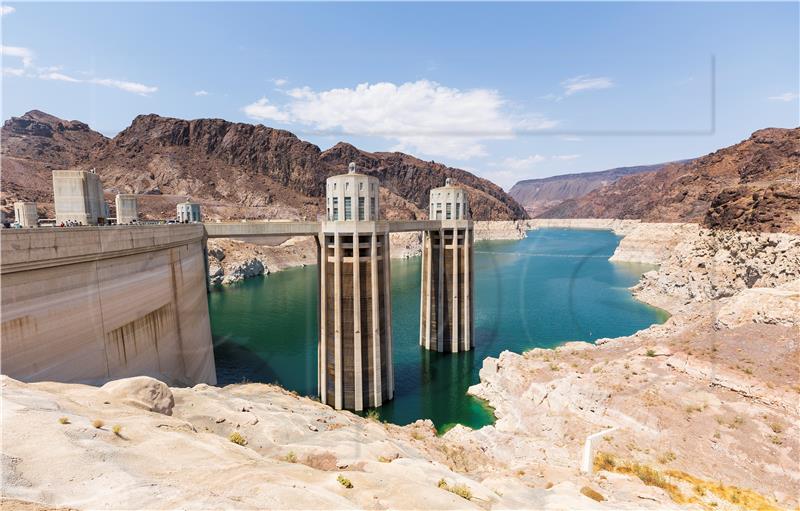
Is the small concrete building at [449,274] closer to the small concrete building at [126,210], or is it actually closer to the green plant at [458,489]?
the small concrete building at [126,210]

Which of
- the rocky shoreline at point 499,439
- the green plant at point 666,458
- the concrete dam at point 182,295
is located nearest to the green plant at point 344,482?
the rocky shoreline at point 499,439

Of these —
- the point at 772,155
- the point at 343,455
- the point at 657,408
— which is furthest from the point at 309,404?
the point at 772,155

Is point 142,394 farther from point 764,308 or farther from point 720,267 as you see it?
point 720,267

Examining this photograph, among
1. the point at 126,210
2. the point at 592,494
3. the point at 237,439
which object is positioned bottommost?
the point at 592,494

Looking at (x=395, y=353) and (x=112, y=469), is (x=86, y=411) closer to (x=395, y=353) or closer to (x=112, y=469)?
(x=112, y=469)

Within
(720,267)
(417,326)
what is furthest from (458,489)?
(720,267)

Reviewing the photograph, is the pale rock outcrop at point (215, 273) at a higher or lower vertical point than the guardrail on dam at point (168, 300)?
lower
